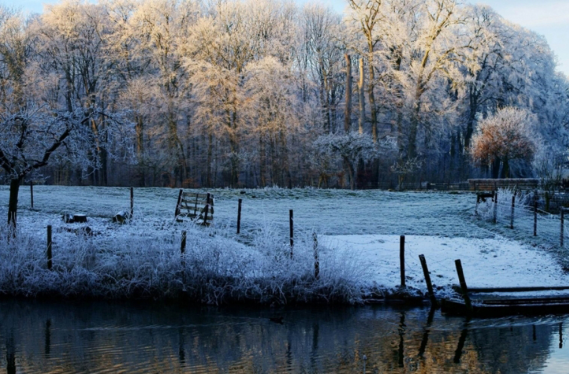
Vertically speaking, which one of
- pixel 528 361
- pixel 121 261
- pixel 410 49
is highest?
pixel 410 49

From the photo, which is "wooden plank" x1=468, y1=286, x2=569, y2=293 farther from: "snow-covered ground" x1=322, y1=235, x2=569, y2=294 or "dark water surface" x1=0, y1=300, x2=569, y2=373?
"dark water surface" x1=0, y1=300, x2=569, y2=373

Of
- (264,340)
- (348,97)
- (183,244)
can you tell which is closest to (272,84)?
(348,97)

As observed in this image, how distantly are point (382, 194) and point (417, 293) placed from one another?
763 inches

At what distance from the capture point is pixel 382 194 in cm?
3503

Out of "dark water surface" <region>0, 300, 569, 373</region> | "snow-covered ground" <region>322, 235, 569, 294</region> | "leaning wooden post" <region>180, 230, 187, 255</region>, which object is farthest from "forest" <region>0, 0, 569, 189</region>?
"dark water surface" <region>0, 300, 569, 373</region>

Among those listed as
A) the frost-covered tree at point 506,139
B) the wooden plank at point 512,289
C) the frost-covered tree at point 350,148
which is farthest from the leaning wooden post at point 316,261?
the frost-covered tree at point 506,139

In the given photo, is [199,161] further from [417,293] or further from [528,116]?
[417,293]

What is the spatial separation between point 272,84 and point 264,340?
101 feet

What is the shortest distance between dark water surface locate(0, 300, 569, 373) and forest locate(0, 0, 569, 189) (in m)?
25.7

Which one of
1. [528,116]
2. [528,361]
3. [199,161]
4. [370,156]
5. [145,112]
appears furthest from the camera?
[199,161]

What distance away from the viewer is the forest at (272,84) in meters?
41.5

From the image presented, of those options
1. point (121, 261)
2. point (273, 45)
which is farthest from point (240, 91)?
point (121, 261)

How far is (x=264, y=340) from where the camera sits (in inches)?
497

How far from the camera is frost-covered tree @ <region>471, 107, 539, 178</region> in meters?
42.6
